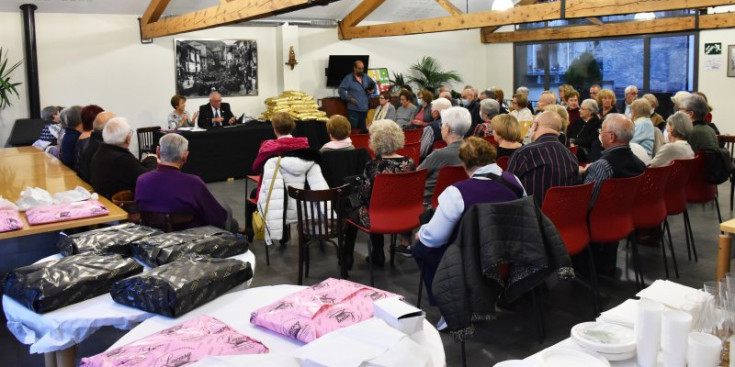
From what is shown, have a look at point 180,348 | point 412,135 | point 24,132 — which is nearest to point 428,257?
point 180,348

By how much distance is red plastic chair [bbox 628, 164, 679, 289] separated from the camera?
182 inches

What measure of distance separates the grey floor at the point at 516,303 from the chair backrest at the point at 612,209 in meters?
0.48

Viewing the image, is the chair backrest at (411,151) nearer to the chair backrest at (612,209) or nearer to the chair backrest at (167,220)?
the chair backrest at (612,209)

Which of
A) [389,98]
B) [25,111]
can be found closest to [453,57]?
[389,98]

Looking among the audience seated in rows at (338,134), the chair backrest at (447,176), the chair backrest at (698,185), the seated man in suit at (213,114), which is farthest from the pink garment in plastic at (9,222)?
the seated man in suit at (213,114)

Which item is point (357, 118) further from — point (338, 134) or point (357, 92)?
point (338, 134)

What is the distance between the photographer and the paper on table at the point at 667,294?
6.96 feet

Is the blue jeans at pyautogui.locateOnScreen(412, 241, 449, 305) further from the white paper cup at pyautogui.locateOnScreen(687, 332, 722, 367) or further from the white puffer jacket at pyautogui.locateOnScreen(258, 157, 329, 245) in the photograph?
the white paper cup at pyautogui.locateOnScreen(687, 332, 722, 367)

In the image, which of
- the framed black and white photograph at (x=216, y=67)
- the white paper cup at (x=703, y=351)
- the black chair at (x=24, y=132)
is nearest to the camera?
the white paper cup at (x=703, y=351)

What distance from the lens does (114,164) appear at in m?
4.76

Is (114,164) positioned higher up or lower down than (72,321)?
higher up

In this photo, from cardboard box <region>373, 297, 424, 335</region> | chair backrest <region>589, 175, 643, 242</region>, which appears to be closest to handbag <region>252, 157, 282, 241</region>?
chair backrest <region>589, 175, 643, 242</region>

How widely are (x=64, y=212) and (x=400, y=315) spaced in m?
2.74

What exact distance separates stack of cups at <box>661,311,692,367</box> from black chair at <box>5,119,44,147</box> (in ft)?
31.3
